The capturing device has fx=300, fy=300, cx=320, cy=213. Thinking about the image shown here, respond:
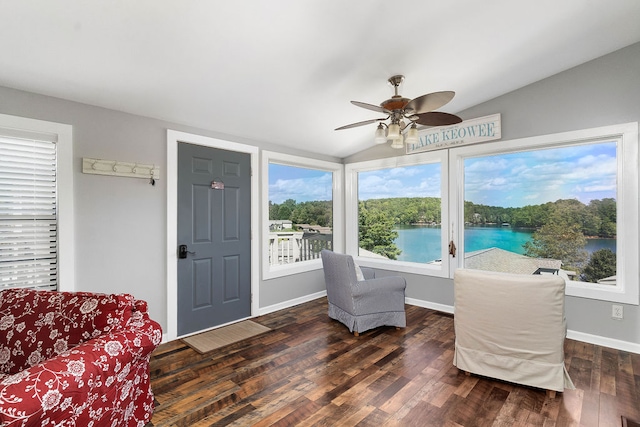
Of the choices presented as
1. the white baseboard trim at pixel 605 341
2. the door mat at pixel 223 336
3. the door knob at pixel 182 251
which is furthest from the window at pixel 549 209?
the door knob at pixel 182 251

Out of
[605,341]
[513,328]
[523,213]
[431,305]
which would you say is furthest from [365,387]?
[523,213]

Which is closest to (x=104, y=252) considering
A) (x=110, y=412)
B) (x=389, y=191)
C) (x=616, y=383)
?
(x=110, y=412)

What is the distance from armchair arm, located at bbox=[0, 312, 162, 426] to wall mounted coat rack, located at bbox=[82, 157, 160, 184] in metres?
1.53

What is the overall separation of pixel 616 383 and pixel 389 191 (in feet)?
10.4

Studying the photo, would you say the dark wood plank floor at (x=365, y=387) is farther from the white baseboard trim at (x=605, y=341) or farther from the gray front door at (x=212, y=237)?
the gray front door at (x=212, y=237)

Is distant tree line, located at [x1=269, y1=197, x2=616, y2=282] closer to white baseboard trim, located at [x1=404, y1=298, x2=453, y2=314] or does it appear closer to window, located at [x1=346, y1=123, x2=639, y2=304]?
window, located at [x1=346, y1=123, x2=639, y2=304]

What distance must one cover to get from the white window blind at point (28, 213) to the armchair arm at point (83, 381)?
4.44ft

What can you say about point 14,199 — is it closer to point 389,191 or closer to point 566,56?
point 389,191

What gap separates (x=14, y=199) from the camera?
2.34 m

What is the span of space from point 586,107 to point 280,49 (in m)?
3.13

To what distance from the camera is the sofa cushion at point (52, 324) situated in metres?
1.70

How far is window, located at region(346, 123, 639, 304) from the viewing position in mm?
2934

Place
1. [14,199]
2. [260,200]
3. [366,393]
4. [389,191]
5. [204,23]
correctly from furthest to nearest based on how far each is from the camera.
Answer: [389,191], [260,200], [14,199], [366,393], [204,23]

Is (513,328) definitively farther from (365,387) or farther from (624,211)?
(624,211)
